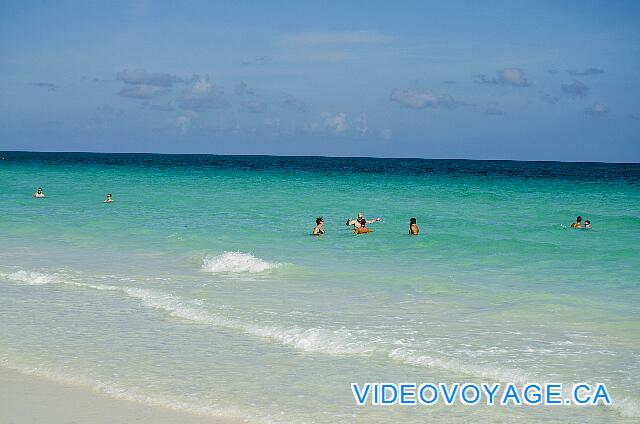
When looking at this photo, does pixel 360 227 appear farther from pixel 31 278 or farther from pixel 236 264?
pixel 31 278

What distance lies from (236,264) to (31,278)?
16.1 ft

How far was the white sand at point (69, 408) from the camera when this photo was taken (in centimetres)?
813

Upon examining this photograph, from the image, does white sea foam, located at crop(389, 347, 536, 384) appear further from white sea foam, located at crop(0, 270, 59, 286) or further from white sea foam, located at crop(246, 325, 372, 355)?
white sea foam, located at crop(0, 270, 59, 286)

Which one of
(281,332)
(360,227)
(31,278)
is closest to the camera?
(281,332)

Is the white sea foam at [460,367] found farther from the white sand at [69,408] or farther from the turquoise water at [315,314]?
the white sand at [69,408]

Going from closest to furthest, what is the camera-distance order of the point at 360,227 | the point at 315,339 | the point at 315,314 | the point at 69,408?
1. the point at 69,408
2. the point at 315,339
3. the point at 315,314
4. the point at 360,227

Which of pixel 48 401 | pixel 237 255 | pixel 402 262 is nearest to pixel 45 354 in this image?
pixel 48 401

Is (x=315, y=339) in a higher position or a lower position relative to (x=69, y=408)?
higher

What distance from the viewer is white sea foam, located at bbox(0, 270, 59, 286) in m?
16.1

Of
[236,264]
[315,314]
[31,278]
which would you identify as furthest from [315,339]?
[31,278]

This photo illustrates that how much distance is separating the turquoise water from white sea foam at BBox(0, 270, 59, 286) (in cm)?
7

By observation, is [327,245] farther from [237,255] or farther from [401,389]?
[401,389]

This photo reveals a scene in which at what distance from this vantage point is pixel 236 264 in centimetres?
1848

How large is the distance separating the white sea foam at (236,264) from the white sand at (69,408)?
900 cm
